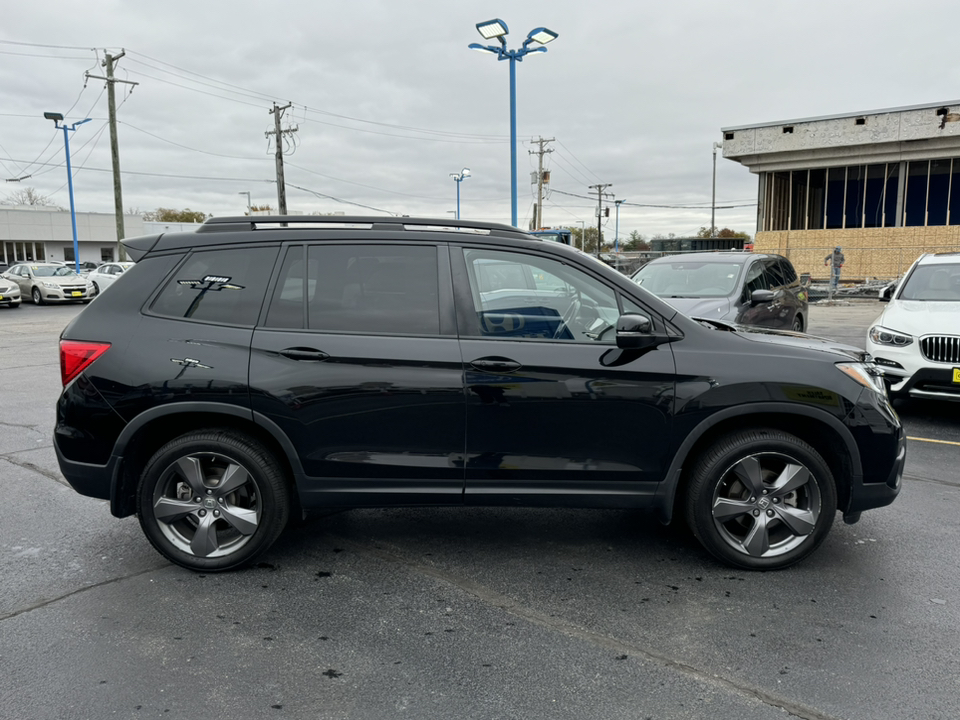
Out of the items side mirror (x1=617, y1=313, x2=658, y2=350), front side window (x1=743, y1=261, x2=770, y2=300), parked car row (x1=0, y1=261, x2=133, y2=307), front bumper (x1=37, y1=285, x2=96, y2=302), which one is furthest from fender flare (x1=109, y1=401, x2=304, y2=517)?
front bumper (x1=37, y1=285, x2=96, y2=302)

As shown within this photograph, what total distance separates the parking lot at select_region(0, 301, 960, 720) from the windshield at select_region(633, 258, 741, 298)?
536 centimetres

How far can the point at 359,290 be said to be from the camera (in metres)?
3.88

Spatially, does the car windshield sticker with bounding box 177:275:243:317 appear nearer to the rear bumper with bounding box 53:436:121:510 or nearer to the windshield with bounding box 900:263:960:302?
the rear bumper with bounding box 53:436:121:510

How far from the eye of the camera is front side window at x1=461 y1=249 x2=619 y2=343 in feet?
12.6

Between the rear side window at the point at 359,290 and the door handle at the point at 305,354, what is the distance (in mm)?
136

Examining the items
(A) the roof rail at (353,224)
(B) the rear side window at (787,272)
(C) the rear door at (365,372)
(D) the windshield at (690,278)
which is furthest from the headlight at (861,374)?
(B) the rear side window at (787,272)

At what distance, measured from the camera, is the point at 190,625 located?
3.36m

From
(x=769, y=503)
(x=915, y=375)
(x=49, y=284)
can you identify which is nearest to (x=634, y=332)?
(x=769, y=503)

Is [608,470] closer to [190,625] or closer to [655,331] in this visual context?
[655,331]

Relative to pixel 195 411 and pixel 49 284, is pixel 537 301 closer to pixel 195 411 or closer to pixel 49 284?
pixel 195 411

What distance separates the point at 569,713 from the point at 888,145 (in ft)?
120

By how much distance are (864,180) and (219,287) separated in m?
38.1

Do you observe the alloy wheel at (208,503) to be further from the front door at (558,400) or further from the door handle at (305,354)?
the front door at (558,400)

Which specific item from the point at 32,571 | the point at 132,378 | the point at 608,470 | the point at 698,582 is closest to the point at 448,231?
the point at 608,470
